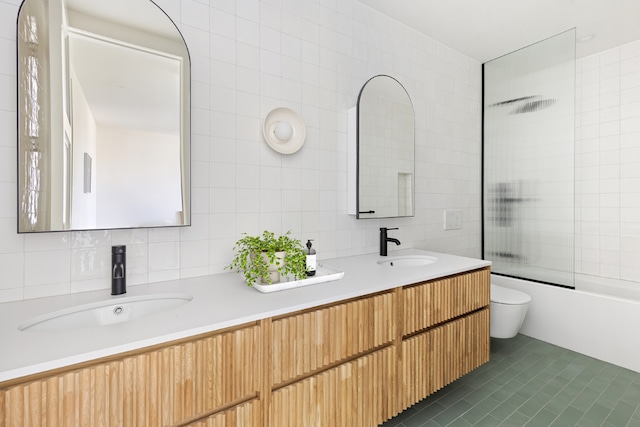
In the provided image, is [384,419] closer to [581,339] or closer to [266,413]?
[266,413]

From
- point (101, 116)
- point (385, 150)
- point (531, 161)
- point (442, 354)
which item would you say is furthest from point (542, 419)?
point (101, 116)

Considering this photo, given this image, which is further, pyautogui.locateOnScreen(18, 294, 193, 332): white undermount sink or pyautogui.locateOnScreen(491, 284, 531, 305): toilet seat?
pyautogui.locateOnScreen(491, 284, 531, 305): toilet seat

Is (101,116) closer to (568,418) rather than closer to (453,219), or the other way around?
(453,219)

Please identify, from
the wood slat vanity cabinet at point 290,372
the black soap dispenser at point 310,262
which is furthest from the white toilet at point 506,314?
the black soap dispenser at point 310,262

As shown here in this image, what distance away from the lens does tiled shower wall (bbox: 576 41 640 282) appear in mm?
2738

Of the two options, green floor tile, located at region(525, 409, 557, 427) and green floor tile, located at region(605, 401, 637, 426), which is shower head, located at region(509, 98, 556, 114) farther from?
green floor tile, located at region(525, 409, 557, 427)

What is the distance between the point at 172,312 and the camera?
3.45 ft

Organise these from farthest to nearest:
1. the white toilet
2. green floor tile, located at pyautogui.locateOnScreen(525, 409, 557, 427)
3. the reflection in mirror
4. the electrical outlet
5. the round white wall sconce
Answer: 1. the electrical outlet
2. the white toilet
3. the reflection in mirror
4. the round white wall sconce
5. green floor tile, located at pyautogui.locateOnScreen(525, 409, 557, 427)

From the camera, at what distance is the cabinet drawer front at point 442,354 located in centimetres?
154

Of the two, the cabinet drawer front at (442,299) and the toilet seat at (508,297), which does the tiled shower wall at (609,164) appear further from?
the cabinet drawer front at (442,299)

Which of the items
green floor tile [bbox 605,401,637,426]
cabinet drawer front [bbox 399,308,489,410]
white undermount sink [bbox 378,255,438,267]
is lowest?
green floor tile [bbox 605,401,637,426]

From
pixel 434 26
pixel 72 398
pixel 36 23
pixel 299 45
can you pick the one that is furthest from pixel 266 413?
pixel 434 26

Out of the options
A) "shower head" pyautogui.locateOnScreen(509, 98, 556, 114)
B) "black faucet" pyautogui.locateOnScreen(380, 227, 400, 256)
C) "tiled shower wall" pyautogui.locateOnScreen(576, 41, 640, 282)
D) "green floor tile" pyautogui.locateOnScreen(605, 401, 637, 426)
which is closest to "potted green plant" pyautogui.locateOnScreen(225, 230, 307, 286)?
"black faucet" pyautogui.locateOnScreen(380, 227, 400, 256)

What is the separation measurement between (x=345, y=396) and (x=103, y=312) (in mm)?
1013
